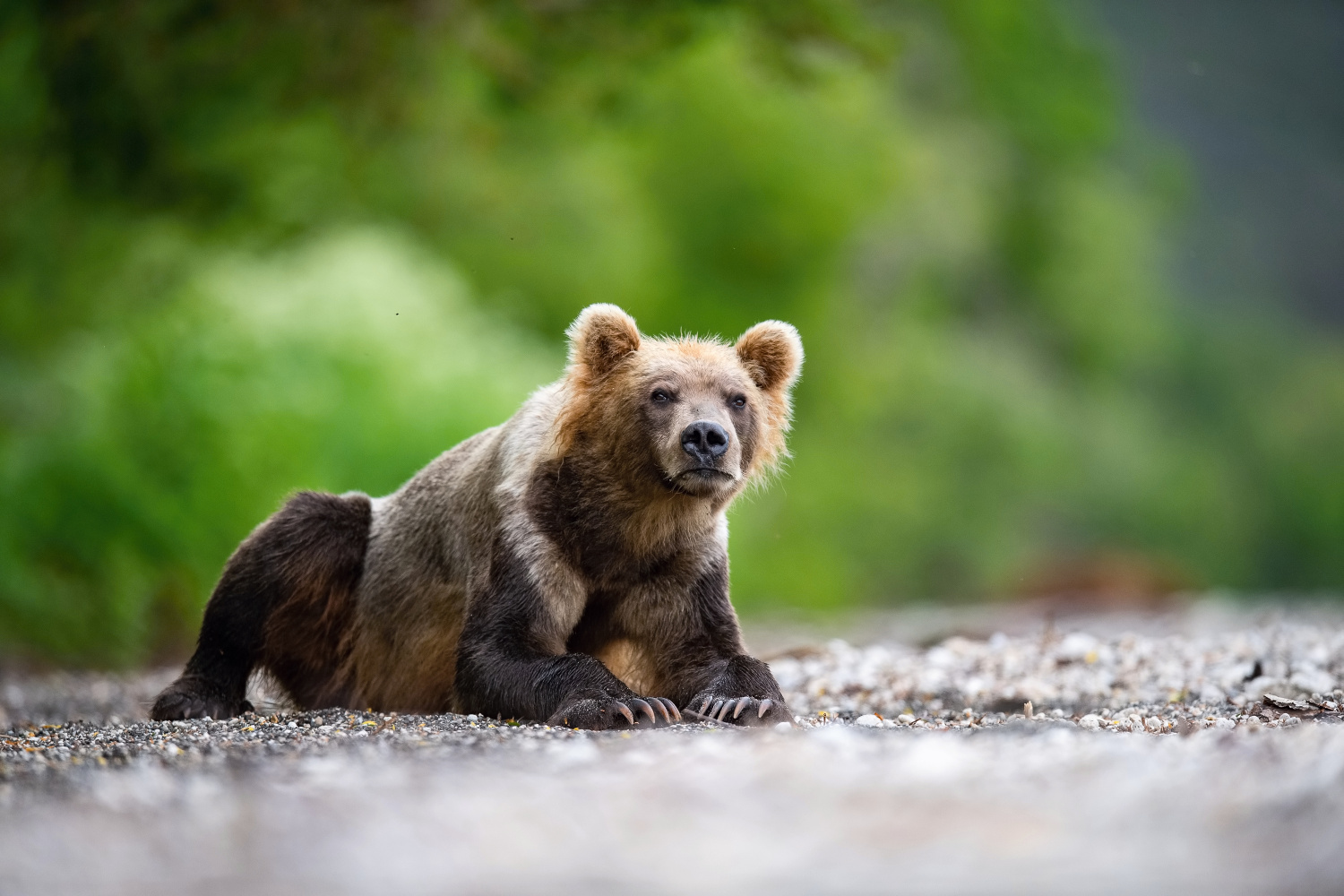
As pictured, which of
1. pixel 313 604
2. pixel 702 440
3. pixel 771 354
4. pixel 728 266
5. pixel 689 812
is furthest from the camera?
pixel 728 266

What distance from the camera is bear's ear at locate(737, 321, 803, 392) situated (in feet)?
20.4

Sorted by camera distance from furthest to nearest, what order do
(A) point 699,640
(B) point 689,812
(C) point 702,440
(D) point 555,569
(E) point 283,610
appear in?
(E) point 283,610 → (A) point 699,640 → (D) point 555,569 → (C) point 702,440 → (B) point 689,812

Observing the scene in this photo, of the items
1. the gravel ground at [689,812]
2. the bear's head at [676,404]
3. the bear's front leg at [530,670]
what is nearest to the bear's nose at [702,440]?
the bear's head at [676,404]

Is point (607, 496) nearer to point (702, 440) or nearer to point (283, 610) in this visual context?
point (702, 440)

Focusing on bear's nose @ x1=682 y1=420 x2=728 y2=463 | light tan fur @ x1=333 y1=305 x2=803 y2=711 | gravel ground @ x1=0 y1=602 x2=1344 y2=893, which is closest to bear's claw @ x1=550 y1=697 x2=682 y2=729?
gravel ground @ x1=0 y1=602 x2=1344 y2=893

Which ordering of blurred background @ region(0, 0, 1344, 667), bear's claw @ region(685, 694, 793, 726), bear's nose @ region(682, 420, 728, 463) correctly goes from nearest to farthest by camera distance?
bear's claw @ region(685, 694, 793, 726) → bear's nose @ region(682, 420, 728, 463) → blurred background @ region(0, 0, 1344, 667)

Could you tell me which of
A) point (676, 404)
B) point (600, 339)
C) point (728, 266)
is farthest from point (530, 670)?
point (728, 266)

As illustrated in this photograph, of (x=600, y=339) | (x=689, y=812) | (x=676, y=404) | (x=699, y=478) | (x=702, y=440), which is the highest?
(x=600, y=339)

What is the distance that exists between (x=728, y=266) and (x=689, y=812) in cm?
1986

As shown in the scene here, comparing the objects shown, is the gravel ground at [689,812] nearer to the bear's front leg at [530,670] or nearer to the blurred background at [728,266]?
the bear's front leg at [530,670]

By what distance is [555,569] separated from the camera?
5.59 m

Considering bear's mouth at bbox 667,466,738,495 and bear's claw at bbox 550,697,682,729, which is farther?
bear's mouth at bbox 667,466,738,495

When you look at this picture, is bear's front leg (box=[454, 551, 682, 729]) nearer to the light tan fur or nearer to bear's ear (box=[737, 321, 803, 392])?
the light tan fur

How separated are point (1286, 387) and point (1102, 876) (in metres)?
37.7
